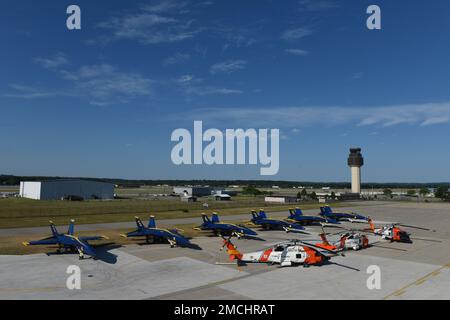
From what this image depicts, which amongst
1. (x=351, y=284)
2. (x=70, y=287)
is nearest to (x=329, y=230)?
(x=351, y=284)

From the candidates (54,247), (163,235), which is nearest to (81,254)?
(54,247)

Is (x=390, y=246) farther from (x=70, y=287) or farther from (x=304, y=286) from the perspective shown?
(x=70, y=287)

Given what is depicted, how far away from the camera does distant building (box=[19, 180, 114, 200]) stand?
95950 mm

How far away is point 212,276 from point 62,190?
3424 inches

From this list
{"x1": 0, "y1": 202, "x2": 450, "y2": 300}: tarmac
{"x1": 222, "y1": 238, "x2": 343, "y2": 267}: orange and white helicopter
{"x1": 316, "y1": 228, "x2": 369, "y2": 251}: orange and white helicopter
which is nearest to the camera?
{"x1": 0, "y1": 202, "x2": 450, "y2": 300}: tarmac

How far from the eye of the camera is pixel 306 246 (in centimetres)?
2789

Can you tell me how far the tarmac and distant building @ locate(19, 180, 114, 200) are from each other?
242 feet

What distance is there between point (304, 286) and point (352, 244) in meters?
13.9

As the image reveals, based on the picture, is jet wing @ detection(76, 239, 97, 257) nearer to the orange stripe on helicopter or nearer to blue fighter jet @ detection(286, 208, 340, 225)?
the orange stripe on helicopter

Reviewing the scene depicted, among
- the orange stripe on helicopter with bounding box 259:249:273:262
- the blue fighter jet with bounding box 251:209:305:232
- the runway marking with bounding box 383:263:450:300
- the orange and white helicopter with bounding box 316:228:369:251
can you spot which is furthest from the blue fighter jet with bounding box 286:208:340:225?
the orange stripe on helicopter with bounding box 259:249:273:262

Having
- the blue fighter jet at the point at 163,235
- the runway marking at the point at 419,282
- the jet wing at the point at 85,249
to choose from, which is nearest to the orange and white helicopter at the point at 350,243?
the runway marking at the point at 419,282

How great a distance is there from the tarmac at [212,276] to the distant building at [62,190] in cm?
7379

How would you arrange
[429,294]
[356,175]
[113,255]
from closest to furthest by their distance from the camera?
[429,294]
[113,255]
[356,175]

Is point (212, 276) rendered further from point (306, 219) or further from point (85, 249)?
point (306, 219)
